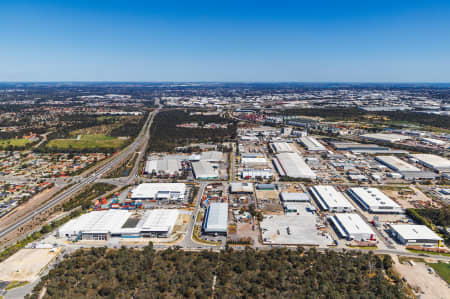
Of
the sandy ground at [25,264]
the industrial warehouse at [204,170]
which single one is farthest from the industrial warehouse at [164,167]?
the sandy ground at [25,264]

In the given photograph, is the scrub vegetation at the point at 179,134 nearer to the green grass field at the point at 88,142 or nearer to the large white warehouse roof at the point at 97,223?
the green grass field at the point at 88,142

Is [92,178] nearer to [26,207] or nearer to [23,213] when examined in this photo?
[26,207]

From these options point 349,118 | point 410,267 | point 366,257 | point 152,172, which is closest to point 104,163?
point 152,172

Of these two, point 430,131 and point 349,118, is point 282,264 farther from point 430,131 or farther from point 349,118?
point 349,118

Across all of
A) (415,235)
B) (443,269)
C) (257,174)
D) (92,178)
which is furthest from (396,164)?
(92,178)

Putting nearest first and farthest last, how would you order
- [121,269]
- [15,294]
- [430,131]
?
[15,294], [121,269], [430,131]

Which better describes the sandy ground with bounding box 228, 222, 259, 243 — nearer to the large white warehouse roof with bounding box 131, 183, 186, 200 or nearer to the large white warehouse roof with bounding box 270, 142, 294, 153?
the large white warehouse roof with bounding box 131, 183, 186, 200

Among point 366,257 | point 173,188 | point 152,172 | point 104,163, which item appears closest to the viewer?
point 366,257
